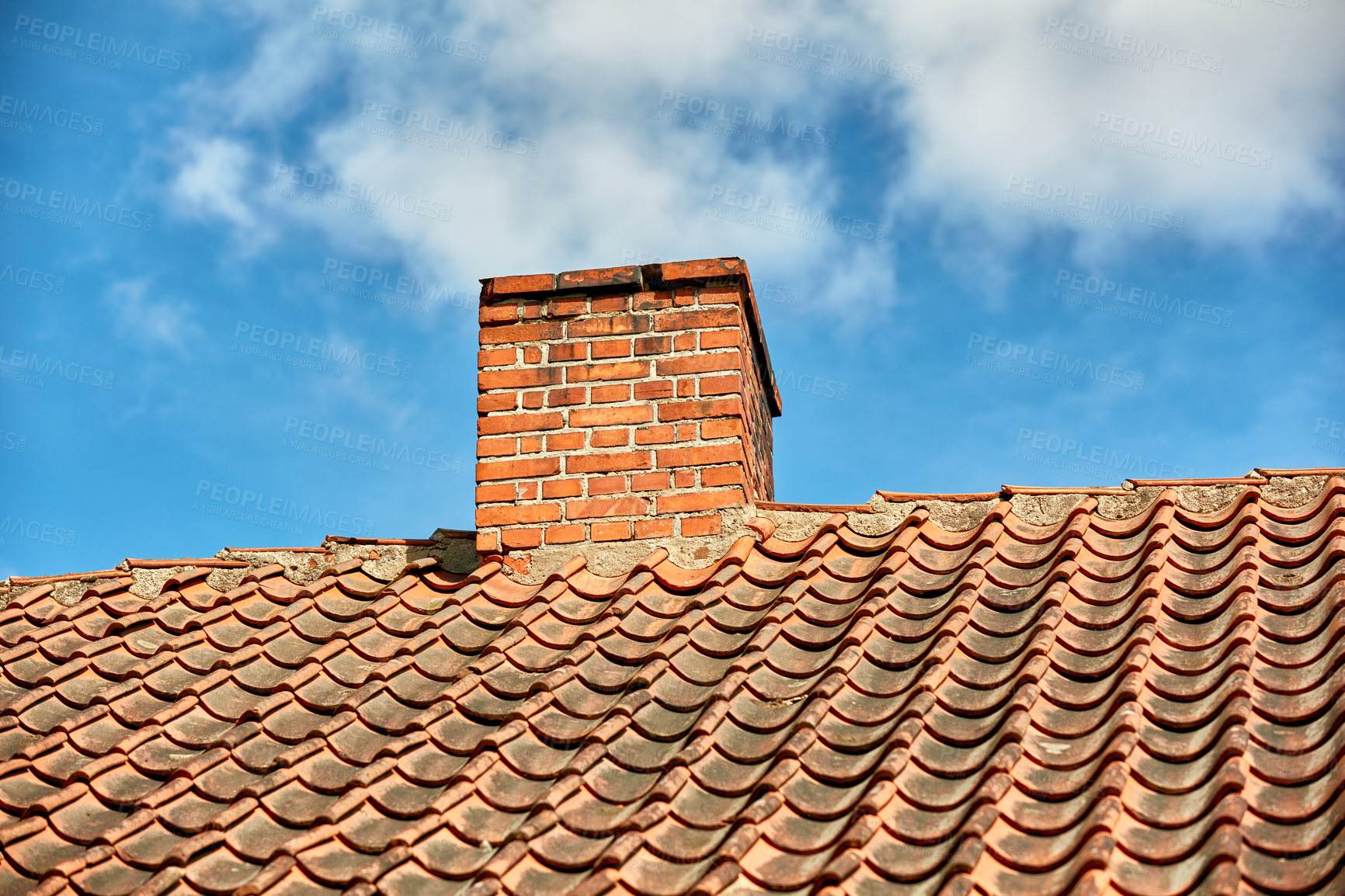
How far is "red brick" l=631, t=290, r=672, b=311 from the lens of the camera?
4664mm

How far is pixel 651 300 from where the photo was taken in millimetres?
4672

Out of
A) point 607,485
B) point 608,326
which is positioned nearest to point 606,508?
point 607,485

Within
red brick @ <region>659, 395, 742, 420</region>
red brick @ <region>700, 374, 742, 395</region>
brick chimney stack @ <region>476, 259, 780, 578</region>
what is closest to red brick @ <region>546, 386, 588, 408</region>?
brick chimney stack @ <region>476, 259, 780, 578</region>

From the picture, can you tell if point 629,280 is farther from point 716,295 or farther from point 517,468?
point 517,468

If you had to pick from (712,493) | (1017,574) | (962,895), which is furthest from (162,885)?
(1017,574)

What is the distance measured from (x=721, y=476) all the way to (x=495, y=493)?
912mm

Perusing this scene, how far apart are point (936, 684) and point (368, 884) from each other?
164 centimetres

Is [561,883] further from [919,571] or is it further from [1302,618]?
[1302,618]

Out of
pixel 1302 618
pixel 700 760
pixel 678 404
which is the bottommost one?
pixel 700 760

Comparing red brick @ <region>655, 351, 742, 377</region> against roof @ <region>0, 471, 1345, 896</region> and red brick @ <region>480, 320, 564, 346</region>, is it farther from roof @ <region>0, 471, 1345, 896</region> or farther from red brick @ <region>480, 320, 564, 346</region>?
roof @ <region>0, 471, 1345, 896</region>

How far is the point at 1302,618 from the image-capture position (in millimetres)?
3314

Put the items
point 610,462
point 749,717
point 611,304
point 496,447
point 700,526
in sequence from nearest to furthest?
point 749,717 < point 700,526 < point 610,462 < point 496,447 < point 611,304

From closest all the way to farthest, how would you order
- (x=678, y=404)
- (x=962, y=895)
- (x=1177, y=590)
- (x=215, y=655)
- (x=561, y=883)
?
(x=962, y=895) < (x=561, y=883) < (x=1177, y=590) < (x=215, y=655) < (x=678, y=404)

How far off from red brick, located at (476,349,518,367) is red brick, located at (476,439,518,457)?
33 centimetres
